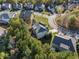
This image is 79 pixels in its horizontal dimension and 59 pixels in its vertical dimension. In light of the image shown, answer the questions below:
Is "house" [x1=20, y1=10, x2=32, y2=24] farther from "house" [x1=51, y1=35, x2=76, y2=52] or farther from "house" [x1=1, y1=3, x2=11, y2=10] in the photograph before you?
"house" [x1=51, y1=35, x2=76, y2=52]

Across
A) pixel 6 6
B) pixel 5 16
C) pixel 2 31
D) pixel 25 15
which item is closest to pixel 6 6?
pixel 6 6

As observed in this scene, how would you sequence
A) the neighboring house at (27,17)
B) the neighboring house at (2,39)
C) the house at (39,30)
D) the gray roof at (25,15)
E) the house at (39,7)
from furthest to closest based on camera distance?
the house at (39,7)
the gray roof at (25,15)
the neighboring house at (27,17)
the house at (39,30)
the neighboring house at (2,39)

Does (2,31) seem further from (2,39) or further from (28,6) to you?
(28,6)

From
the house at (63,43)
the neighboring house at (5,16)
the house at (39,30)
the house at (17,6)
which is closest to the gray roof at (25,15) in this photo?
the neighboring house at (5,16)

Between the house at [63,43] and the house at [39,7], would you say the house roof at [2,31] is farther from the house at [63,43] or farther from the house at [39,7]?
the house at [39,7]

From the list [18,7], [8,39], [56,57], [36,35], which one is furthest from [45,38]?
[18,7]

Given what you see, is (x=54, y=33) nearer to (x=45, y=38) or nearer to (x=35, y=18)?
(x=45, y=38)
